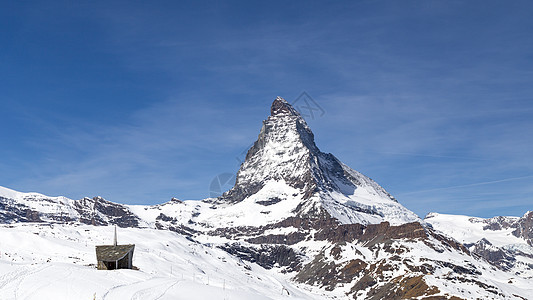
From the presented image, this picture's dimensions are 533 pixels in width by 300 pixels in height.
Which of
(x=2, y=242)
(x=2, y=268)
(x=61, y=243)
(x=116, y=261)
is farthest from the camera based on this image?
(x=61, y=243)

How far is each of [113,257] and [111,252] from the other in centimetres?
135

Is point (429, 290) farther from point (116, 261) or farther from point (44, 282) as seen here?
point (44, 282)

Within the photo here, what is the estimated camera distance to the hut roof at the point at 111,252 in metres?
70.2

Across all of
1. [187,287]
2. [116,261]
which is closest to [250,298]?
[187,287]

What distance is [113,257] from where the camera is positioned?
7038 cm

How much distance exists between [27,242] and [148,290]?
2924 inches

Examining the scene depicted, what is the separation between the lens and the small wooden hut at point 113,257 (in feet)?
230

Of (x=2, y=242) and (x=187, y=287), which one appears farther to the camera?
(x=2, y=242)

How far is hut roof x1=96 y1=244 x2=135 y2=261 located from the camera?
70.2m

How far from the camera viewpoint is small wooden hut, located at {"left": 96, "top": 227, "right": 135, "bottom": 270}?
70.2 metres

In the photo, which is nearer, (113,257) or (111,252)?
(113,257)

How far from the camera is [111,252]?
235ft

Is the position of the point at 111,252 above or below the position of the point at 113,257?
above

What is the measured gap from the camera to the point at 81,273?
58.7 metres
